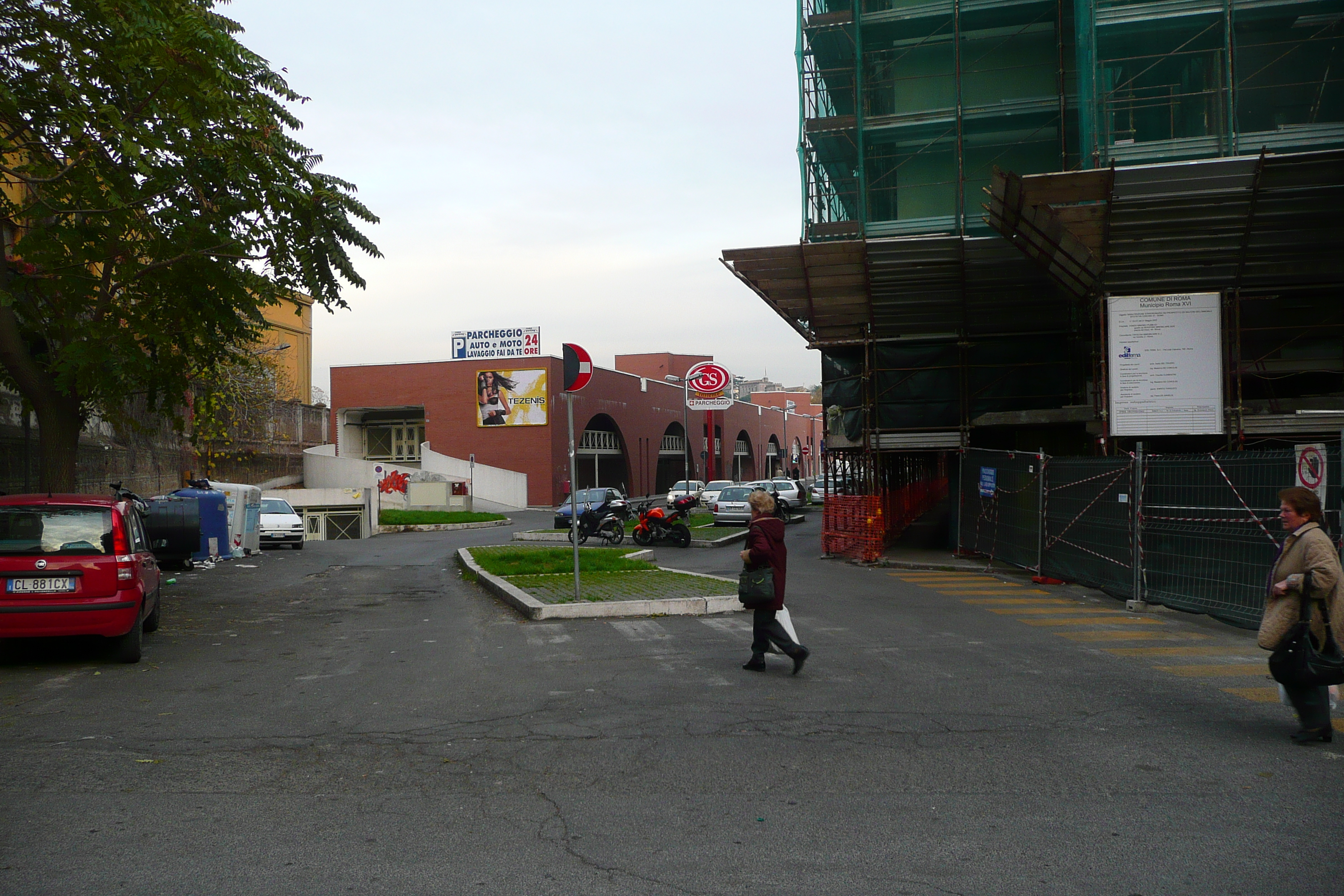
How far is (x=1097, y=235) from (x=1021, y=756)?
1569cm

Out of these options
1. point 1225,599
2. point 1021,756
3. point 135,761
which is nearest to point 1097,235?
point 1225,599

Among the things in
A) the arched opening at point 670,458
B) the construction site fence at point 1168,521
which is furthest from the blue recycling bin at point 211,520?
the arched opening at point 670,458

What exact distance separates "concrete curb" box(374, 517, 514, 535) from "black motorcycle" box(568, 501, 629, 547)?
14.5 meters

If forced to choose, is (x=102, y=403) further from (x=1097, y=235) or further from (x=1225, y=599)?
(x=1097, y=235)

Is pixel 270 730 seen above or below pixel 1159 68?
below

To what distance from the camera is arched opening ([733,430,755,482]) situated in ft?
339

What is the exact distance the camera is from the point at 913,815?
522cm

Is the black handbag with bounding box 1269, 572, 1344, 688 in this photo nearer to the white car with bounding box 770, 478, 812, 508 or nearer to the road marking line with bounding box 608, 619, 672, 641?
the road marking line with bounding box 608, 619, 672, 641

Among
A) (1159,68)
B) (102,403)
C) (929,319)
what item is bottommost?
(102,403)

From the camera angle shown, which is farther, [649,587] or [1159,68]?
[1159,68]

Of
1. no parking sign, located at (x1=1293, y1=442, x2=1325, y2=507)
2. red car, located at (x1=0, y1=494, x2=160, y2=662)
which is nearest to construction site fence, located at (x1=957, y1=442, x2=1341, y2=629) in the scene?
no parking sign, located at (x1=1293, y1=442, x2=1325, y2=507)

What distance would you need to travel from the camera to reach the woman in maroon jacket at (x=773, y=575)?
8.94 metres

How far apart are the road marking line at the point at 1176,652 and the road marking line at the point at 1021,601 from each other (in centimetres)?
412

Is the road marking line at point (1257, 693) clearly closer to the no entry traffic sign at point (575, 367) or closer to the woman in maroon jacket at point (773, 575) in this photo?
the woman in maroon jacket at point (773, 575)
